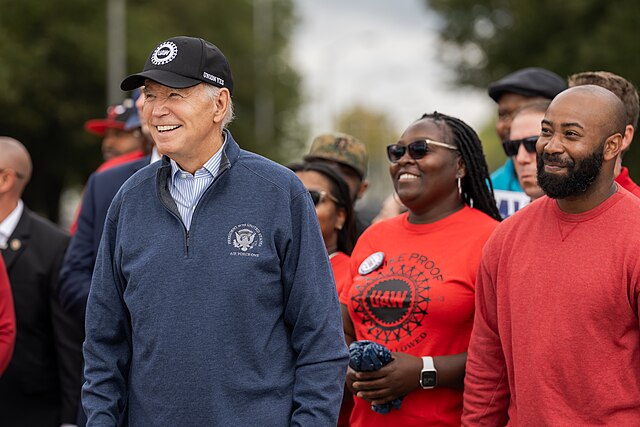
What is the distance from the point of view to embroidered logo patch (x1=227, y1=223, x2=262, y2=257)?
3.60 m

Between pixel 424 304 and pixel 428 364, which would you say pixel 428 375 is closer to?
pixel 428 364

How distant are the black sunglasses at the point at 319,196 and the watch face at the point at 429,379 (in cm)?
158

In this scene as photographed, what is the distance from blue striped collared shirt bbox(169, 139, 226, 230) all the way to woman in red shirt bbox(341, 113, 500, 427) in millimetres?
1160

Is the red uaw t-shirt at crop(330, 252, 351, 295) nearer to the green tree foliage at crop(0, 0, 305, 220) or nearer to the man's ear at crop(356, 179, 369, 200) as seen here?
the man's ear at crop(356, 179, 369, 200)

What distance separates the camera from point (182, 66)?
3.68 meters

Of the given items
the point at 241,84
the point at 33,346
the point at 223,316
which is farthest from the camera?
the point at 241,84

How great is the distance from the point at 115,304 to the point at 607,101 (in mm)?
1960

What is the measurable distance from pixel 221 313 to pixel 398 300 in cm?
119

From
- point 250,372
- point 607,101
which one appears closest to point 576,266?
point 607,101

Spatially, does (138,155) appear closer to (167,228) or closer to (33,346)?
(33,346)

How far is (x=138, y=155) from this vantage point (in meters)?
7.16

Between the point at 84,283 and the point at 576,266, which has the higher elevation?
the point at 576,266

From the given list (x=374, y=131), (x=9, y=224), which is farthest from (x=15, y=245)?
(x=374, y=131)

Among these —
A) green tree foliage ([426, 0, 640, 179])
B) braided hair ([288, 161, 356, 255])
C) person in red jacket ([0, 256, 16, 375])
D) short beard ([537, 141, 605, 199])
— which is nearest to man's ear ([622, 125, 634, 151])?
short beard ([537, 141, 605, 199])
